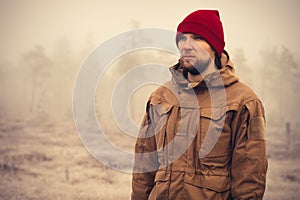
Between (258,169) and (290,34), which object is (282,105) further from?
(258,169)

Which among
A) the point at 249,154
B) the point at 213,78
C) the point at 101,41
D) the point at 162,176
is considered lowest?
the point at 162,176

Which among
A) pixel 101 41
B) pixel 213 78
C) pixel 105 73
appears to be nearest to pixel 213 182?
pixel 213 78

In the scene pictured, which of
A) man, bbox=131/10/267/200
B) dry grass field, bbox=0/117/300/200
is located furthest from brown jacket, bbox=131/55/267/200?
dry grass field, bbox=0/117/300/200

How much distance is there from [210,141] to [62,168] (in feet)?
9.14

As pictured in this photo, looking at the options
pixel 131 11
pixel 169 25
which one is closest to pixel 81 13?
pixel 131 11

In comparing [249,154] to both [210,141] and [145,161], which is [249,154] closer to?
[210,141]

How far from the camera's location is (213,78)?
4.86 ft

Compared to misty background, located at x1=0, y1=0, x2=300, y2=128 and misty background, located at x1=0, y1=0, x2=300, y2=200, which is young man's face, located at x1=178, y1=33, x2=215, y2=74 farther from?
misty background, located at x1=0, y1=0, x2=300, y2=128

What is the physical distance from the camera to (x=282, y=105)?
4219mm

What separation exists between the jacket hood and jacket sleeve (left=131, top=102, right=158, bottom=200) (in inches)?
7.3

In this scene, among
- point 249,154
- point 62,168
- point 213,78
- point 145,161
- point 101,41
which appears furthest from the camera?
point 101,41

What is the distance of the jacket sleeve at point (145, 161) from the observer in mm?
1623

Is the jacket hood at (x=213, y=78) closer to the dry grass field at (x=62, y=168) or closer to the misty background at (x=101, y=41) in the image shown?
the dry grass field at (x=62, y=168)

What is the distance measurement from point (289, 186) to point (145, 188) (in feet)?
9.11
